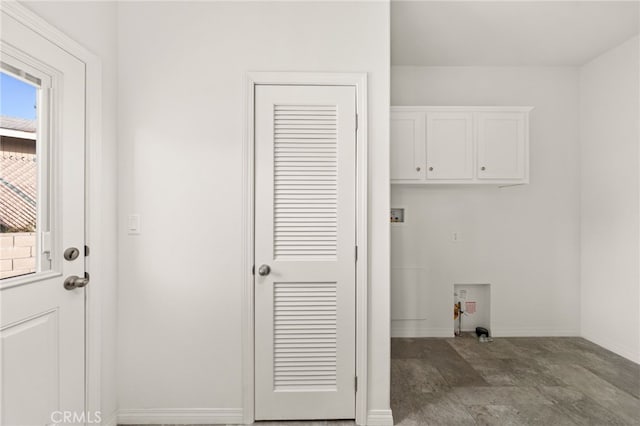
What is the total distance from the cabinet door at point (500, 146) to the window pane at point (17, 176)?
10.4 ft

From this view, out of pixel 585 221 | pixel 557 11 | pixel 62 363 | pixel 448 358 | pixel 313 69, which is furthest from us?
pixel 585 221

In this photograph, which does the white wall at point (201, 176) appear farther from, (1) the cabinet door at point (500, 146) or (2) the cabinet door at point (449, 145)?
(1) the cabinet door at point (500, 146)

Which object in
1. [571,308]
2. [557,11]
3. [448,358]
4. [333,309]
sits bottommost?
[448,358]

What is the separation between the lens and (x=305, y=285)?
2.04 meters

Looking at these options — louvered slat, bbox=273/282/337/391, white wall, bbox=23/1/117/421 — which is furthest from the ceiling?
louvered slat, bbox=273/282/337/391

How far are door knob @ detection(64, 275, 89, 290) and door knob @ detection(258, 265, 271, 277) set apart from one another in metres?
0.88

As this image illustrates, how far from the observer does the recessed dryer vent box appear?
3428 millimetres

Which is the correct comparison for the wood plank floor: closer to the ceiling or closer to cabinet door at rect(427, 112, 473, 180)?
cabinet door at rect(427, 112, 473, 180)

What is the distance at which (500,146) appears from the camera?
3096mm

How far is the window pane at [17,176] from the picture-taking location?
53.3 inches

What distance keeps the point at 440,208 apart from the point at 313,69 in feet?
6.81

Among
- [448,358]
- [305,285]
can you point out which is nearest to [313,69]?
[305,285]

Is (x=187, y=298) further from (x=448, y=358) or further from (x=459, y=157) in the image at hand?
(x=459, y=157)

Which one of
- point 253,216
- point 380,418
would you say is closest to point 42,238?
point 253,216
